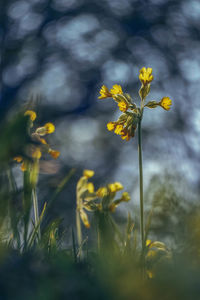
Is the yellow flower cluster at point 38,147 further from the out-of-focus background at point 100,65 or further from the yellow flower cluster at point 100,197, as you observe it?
the out-of-focus background at point 100,65

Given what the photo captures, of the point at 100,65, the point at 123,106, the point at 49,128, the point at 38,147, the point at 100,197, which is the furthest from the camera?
the point at 100,65

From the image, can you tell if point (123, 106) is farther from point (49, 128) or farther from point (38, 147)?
point (38, 147)

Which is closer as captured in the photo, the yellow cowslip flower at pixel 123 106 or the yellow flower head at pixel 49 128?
the yellow flower head at pixel 49 128

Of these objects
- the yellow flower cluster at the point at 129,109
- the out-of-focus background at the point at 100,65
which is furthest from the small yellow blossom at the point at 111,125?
the out-of-focus background at the point at 100,65

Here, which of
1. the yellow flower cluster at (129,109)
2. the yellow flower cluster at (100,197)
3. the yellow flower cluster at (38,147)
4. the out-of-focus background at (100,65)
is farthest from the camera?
the out-of-focus background at (100,65)

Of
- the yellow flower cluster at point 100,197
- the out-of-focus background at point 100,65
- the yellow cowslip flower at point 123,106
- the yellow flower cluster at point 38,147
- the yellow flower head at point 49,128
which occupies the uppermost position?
the out-of-focus background at point 100,65

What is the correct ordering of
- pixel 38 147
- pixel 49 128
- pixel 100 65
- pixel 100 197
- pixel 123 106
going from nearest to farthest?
pixel 38 147
pixel 100 197
pixel 49 128
pixel 123 106
pixel 100 65

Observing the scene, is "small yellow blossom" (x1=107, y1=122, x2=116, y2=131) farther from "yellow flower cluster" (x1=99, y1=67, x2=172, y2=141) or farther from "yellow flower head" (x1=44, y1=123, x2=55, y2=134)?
"yellow flower head" (x1=44, y1=123, x2=55, y2=134)

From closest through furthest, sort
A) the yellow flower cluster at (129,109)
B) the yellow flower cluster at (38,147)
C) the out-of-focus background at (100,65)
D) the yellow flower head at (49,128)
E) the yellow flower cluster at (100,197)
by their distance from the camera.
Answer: the yellow flower cluster at (38,147), the yellow flower cluster at (100,197), the yellow flower head at (49,128), the yellow flower cluster at (129,109), the out-of-focus background at (100,65)

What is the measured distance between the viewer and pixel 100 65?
26.7 feet

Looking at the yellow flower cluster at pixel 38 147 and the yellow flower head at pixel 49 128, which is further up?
the yellow flower head at pixel 49 128

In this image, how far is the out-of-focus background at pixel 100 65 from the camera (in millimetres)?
7691

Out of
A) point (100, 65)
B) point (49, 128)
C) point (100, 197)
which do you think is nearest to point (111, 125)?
point (49, 128)

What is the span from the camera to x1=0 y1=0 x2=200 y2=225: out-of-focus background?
769cm
